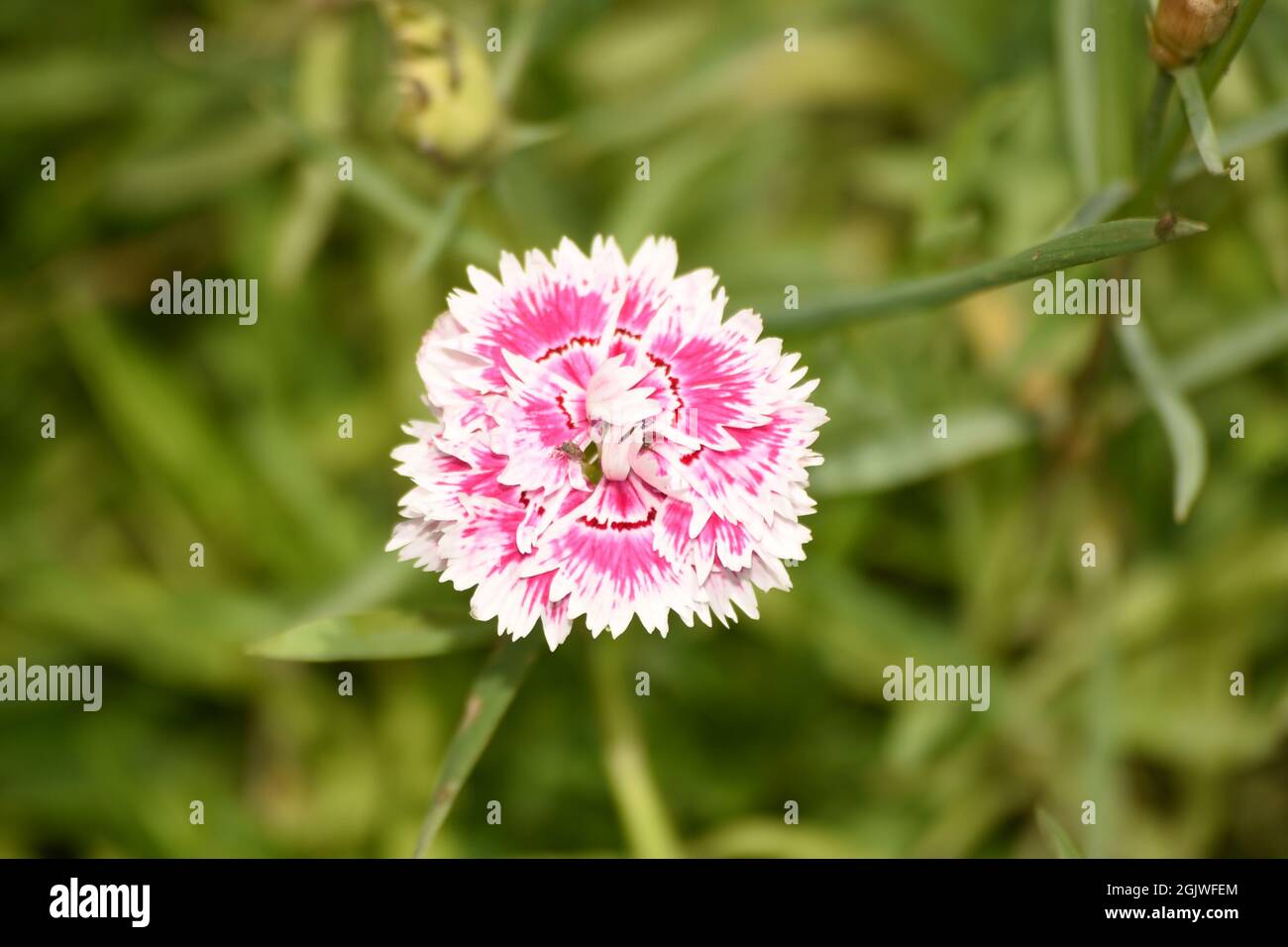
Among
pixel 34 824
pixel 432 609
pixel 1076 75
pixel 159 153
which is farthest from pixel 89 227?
pixel 1076 75

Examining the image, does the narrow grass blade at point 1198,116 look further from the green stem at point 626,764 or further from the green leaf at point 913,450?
the green stem at point 626,764

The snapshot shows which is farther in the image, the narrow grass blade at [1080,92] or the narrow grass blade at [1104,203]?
the narrow grass blade at [1080,92]

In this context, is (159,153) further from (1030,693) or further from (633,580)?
(1030,693)

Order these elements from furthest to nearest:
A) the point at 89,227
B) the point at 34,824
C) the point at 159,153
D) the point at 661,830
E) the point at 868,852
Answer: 1. the point at 89,227
2. the point at 159,153
3. the point at 34,824
4. the point at 868,852
5. the point at 661,830

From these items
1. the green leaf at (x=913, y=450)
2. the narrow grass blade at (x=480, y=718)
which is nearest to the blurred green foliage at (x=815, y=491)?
the green leaf at (x=913, y=450)

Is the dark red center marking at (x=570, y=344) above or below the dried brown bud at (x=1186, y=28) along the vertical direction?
below

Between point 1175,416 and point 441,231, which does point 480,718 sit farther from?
point 1175,416

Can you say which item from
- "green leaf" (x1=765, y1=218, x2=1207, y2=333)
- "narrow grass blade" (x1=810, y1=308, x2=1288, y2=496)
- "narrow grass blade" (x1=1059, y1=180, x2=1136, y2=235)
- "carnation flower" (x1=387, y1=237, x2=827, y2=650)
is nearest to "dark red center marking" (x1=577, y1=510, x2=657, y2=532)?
"carnation flower" (x1=387, y1=237, x2=827, y2=650)
